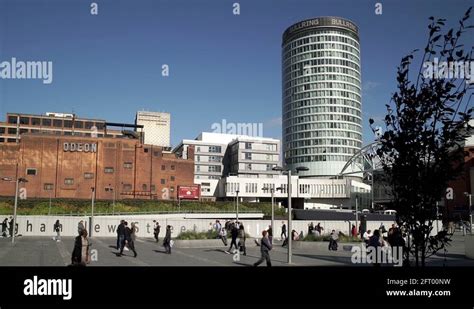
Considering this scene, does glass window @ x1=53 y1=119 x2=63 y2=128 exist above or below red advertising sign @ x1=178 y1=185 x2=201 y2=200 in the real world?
above

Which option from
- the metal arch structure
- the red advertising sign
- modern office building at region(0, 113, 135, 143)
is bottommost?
the red advertising sign

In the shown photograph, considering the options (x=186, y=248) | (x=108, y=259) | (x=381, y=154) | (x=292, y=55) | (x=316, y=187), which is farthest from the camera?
(x=292, y=55)

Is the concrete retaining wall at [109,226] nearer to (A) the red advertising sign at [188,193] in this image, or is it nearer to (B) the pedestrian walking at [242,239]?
(B) the pedestrian walking at [242,239]

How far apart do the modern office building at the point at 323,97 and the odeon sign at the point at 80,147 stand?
83143 mm

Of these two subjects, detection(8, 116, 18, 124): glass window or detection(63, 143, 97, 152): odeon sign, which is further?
detection(8, 116, 18, 124): glass window

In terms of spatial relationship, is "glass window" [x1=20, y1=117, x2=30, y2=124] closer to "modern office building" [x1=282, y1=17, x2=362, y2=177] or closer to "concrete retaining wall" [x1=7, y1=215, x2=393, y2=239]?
"concrete retaining wall" [x1=7, y1=215, x2=393, y2=239]

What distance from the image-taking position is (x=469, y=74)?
825cm

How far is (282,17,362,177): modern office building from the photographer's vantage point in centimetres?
14438

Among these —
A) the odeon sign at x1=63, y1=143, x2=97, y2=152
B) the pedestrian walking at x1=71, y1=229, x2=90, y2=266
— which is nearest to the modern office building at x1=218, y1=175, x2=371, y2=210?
the odeon sign at x1=63, y1=143, x2=97, y2=152

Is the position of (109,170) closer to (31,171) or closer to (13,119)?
(31,171)

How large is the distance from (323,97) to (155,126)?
58326 mm
